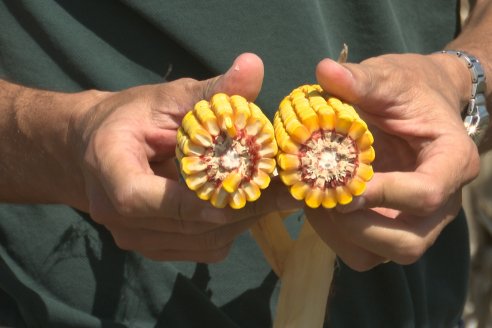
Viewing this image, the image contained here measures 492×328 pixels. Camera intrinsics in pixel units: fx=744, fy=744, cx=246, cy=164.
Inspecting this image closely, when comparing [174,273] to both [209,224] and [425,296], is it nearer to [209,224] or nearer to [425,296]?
[209,224]

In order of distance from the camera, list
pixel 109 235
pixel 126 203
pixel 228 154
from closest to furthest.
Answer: pixel 228 154 → pixel 126 203 → pixel 109 235

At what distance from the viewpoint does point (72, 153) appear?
3.69 feet

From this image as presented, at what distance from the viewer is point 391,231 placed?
98 cm

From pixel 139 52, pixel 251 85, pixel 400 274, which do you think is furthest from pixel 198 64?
pixel 400 274

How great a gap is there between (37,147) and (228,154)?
1.63 feet

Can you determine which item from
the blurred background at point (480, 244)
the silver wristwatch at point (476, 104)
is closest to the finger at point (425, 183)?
the silver wristwatch at point (476, 104)

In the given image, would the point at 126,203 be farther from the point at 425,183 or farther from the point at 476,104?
the point at 476,104

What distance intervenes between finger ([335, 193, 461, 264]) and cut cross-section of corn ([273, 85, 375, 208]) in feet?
0.38

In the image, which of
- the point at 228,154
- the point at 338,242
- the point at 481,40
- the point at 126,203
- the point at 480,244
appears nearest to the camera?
the point at 228,154

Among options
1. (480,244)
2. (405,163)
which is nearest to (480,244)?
(480,244)

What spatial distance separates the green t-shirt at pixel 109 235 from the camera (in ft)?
4.25

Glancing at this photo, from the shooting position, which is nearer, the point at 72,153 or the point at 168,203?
the point at 168,203

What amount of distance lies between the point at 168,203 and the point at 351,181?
23cm

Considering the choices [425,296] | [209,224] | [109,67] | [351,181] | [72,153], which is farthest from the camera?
[425,296]
